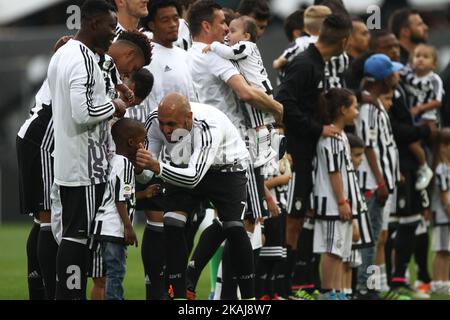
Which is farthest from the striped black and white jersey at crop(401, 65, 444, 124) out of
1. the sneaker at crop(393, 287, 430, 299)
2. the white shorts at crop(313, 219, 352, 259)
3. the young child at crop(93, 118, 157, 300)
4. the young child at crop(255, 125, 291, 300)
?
the young child at crop(93, 118, 157, 300)

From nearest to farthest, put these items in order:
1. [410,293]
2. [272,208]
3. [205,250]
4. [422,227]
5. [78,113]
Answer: [78,113] < [205,250] < [272,208] < [410,293] < [422,227]

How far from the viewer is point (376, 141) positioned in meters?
10.6

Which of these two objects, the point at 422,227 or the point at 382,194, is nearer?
the point at 382,194

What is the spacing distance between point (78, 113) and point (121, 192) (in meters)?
0.62

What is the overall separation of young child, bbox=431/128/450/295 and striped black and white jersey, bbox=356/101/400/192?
4.29 ft

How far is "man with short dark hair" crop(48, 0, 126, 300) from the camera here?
288 inches

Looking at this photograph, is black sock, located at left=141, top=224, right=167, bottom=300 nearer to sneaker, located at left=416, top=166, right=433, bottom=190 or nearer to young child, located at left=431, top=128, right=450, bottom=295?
sneaker, located at left=416, top=166, right=433, bottom=190

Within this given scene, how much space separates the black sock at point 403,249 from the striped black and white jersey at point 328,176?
1707mm

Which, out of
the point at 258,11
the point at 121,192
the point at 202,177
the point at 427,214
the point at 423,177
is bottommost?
the point at 427,214

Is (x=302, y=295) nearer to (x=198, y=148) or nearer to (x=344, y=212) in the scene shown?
(x=344, y=212)

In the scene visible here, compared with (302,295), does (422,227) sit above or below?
above

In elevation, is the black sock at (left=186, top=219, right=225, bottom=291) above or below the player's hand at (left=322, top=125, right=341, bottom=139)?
below

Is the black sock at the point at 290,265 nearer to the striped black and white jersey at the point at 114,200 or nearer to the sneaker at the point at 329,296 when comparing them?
the sneaker at the point at 329,296

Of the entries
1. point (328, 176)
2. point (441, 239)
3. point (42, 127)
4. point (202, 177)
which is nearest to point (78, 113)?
point (42, 127)
